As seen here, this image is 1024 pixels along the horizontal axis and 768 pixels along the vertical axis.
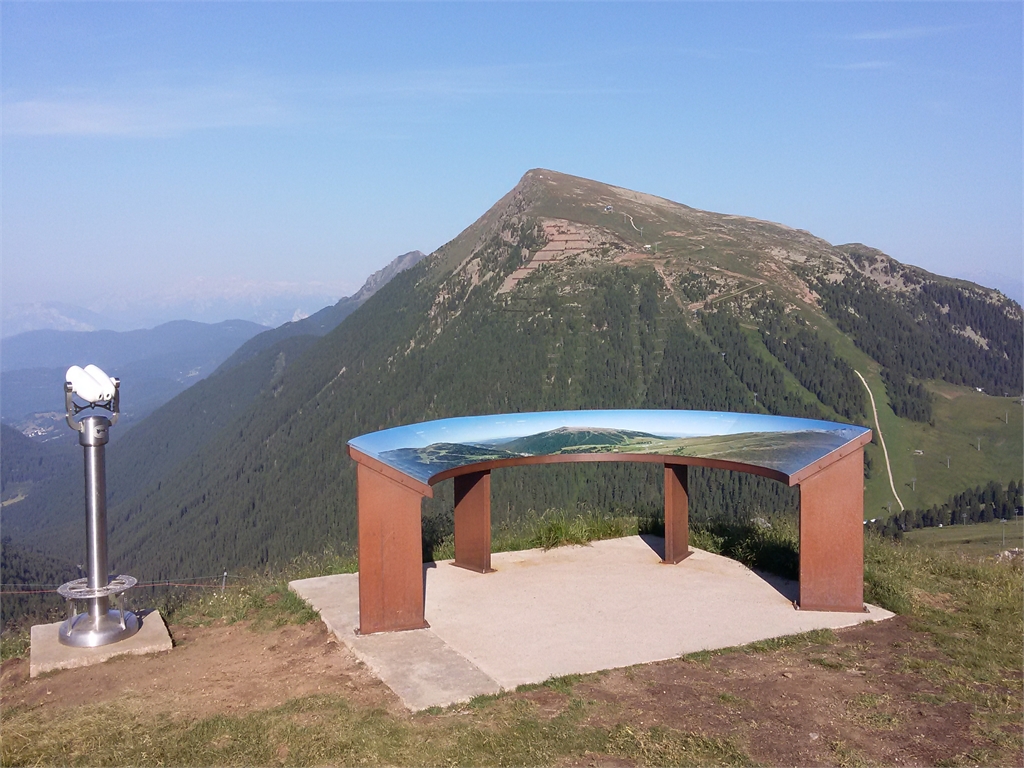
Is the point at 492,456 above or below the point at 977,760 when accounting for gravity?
above

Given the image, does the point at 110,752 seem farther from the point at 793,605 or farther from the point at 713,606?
the point at 793,605

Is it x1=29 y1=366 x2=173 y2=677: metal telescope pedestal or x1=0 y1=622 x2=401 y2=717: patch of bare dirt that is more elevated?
x1=29 y1=366 x2=173 y2=677: metal telescope pedestal

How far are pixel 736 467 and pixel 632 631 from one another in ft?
7.58

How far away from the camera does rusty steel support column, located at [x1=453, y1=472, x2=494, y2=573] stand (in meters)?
11.8

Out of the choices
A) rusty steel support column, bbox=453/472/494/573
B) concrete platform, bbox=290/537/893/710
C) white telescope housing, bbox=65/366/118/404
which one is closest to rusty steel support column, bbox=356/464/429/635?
concrete platform, bbox=290/537/893/710

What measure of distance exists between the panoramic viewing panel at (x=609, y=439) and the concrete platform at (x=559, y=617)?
5.29 feet

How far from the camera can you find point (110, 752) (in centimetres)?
655

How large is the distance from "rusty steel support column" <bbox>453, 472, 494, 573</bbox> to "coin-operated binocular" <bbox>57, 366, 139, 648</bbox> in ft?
13.7

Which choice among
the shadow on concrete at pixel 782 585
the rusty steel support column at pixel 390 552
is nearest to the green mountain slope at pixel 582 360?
the shadow on concrete at pixel 782 585

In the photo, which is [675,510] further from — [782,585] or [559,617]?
[559,617]

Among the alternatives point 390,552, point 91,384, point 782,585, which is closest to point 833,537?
point 782,585

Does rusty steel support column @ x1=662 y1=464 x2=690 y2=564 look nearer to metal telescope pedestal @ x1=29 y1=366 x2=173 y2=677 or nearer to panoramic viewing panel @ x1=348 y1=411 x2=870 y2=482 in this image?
panoramic viewing panel @ x1=348 y1=411 x2=870 y2=482

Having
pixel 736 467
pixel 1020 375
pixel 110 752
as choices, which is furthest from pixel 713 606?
pixel 1020 375

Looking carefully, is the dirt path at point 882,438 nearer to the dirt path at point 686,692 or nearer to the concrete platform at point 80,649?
the dirt path at point 686,692
